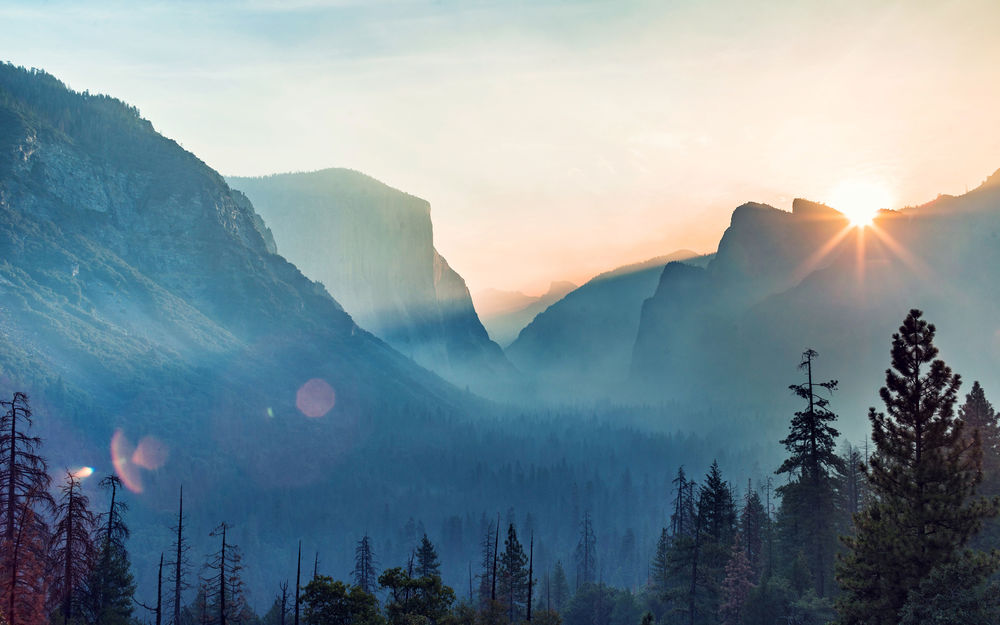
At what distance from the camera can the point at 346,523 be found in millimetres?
156000

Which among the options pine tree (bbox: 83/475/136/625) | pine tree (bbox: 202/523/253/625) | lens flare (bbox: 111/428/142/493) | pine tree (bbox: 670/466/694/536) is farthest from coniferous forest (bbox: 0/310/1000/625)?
lens flare (bbox: 111/428/142/493)

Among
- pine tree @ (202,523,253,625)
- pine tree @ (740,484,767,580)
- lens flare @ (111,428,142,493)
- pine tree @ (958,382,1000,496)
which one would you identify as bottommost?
pine tree @ (202,523,253,625)

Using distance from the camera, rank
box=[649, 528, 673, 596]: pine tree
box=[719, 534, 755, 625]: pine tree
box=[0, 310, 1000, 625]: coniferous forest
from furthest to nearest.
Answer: box=[649, 528, 673, 596]: pine tree, box=[719, 534, 755, 625]: pine tree, box=[0, 310, 1000, 625]: coniferous forest

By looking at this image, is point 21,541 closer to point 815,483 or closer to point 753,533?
point 815,483

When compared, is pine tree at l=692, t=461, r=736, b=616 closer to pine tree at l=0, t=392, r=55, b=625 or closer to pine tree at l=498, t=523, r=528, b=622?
pine tree at l=498, t=523, r=528, b=622

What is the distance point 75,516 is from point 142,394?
162645 millimetres

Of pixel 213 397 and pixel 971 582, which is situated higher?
pixel 213 397

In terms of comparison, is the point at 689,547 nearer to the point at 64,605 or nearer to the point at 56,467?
the point at 64,605

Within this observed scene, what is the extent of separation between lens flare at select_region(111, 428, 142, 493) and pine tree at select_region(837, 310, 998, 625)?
142128mm

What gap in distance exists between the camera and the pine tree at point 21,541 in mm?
29250

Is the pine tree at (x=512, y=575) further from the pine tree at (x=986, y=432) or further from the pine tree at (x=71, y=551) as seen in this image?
the pine tree at (x=986, y=432)

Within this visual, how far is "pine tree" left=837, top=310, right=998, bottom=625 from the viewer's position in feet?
89.4

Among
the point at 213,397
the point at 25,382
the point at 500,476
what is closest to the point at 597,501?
the point at 500,476

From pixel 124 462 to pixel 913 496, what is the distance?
158 meters
